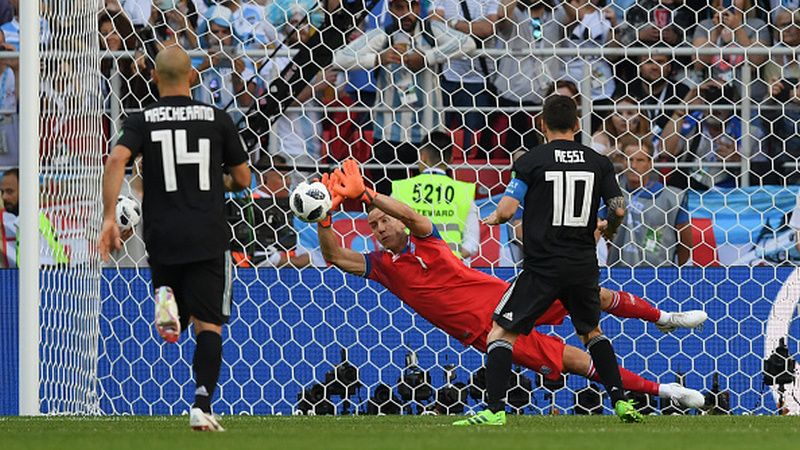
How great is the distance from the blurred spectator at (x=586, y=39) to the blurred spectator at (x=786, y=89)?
106 cm

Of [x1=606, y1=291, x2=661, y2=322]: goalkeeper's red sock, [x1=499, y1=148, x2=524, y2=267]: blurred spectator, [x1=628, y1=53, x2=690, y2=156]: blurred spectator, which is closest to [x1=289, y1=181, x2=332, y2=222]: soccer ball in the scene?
[x1=606, y1=291, x2=661, y2=322]: goalkeeper's red sock

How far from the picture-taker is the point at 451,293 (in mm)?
8391

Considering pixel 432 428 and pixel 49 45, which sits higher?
pixel 49 45

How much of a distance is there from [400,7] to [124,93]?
1931mm

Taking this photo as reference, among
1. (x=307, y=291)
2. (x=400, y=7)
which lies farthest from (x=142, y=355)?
(x=400, y=7)

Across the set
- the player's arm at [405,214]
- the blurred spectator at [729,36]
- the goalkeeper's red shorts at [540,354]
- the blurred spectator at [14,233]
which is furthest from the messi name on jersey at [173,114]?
the blurred spectator at [729,36]

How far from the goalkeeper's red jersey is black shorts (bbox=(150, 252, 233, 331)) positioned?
2.29 m

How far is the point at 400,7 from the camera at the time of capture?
10.3m

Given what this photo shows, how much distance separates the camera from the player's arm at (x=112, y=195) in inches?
233

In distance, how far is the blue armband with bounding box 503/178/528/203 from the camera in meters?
6.79

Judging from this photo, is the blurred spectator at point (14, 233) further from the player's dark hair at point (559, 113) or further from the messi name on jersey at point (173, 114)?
the player's dark hair at point (559, 113)

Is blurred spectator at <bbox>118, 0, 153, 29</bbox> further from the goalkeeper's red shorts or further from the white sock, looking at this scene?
the white sock

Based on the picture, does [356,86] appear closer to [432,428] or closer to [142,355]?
[142,355]

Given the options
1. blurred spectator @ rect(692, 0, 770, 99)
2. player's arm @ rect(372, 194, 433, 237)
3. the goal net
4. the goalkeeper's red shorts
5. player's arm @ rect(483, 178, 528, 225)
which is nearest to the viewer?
player's arm @ rect(483, 178, 528, 225)
